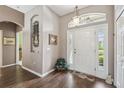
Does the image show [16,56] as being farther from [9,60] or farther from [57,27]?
[57,27]

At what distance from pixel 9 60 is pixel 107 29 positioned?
5.45 m

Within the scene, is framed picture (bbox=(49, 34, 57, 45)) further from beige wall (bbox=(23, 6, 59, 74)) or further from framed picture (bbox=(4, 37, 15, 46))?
framed picture (bbox=(4, 37, 15, 46))

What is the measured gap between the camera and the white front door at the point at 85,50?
3.77 meters

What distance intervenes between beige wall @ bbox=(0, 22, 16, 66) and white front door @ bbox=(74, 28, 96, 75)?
156 inches

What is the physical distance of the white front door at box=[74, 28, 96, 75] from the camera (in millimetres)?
3774

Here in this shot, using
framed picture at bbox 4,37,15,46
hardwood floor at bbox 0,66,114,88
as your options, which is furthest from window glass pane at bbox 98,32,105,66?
framed picture at bbox 4,37,15,46

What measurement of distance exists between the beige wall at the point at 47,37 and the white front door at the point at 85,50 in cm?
100

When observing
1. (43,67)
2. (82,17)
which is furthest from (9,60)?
(82,17)

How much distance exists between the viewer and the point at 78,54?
4262 mm

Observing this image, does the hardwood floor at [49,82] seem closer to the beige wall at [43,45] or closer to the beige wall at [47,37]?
the beige wall at [43,45]

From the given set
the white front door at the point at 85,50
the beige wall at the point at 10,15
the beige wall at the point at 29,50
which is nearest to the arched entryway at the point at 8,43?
the beige wall at the point at 10,15

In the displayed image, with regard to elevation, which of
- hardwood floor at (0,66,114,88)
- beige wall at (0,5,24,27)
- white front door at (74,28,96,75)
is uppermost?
beige wall at (0,5,24,27)

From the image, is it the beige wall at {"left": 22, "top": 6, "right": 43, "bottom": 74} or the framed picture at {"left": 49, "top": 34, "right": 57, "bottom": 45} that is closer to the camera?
the beige wall at {"left": 22, "top": 6, "right": 43, "bottom": 74}

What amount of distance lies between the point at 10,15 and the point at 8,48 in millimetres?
2198
